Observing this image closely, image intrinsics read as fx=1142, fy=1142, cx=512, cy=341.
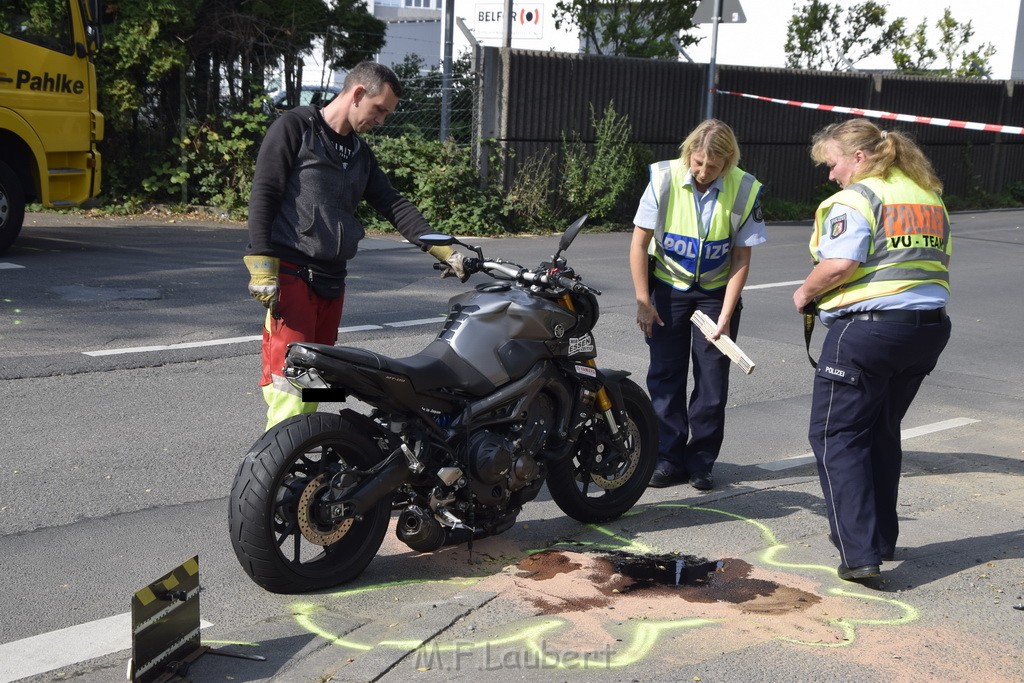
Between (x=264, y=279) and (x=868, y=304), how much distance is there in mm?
2400

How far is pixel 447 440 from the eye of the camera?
4.41m

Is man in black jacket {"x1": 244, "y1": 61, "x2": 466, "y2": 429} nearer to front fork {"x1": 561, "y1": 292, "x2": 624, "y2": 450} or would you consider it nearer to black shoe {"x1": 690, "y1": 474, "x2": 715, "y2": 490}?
front fork {"x1": 561, "y1": 292, "x2": 624, "y2": 450}

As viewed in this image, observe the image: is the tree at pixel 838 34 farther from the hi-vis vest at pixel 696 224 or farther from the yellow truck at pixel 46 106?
the hi-vis vest at pixel 696 224

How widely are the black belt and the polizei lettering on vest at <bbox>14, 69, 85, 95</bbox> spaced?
1008cm

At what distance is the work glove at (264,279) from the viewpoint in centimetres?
452

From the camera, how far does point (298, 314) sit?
4754mm

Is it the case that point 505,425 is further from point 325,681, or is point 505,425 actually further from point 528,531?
point 325,681

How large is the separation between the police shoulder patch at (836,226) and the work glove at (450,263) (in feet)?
4.85

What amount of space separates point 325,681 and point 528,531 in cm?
168

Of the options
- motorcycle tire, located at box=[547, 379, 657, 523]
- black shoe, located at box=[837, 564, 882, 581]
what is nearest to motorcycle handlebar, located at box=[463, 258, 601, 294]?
motorcycle tire, located at box=[547, 379, 657, 523]

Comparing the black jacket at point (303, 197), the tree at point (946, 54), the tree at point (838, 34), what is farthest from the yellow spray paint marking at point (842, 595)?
the tree at point (946, 54)

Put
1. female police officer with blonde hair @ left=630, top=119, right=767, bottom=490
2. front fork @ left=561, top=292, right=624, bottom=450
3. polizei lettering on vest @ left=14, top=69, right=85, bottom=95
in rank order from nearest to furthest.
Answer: front fork @ left=561, top=292, right=624, bottom=450 < female police officer with blonde hair @ left=630, top=119, right=767, bottom=490 < polizei lettering on vest @ left=14, top=69, right=85, bottom=95

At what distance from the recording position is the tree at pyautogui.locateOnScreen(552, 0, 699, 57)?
65.1 ft

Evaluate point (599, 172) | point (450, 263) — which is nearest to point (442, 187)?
point (599, 172)
